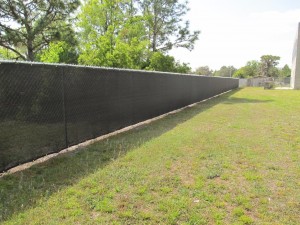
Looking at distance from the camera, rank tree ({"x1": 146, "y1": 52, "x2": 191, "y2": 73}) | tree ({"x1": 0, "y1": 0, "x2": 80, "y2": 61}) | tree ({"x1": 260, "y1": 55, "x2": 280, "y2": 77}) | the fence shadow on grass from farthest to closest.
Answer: tree ({"x1": 260, "y1": 55, "x2": 280, "y2": 77}), tree ({"x1": 146, "y1": 52, "x2": 191, "y2": 73}), tree ({"x1": 0, "y1": 0, "x2": 80, "y2": 61}), the fence shadow on grass

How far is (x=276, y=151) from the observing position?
5215 mm

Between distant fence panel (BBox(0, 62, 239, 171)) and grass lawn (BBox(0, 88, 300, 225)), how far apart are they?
12.7 inches

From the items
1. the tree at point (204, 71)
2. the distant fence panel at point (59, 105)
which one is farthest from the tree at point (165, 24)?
the tree at point (204, 71)

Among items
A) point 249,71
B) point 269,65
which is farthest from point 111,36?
point 269,65

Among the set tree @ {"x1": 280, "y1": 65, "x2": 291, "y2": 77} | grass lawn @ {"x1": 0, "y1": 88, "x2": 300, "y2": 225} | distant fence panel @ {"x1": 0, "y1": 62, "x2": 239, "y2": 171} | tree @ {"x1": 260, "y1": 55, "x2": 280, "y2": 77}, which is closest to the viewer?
grass lawn @ {"x1": 0, "y1": 88, "x2": 300, "y2": 225}

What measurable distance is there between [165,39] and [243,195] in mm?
26747

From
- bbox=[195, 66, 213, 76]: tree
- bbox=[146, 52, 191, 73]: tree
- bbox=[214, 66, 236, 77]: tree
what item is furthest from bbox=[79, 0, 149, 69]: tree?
bbox=[214, 66, 236, 77]: tree

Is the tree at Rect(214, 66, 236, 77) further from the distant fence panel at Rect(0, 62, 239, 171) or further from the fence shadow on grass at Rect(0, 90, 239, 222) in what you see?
the fence shadow on grass at Rect(0, 90, 239, 222)

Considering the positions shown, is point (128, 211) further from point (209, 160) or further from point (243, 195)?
point (209, 160)

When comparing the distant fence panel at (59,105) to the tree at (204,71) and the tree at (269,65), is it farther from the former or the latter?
the tree at (269,65)

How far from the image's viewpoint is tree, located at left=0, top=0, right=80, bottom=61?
640 inches

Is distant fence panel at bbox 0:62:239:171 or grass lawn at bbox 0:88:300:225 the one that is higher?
distant fence panel at bbox 0:62:239:171

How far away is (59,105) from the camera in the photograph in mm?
4621

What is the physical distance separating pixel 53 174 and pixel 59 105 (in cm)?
124
